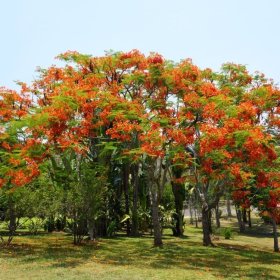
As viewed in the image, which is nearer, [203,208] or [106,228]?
[203,208]

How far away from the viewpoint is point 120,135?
18.6 metres

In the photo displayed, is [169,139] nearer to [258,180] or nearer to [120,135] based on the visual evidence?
[120,135]

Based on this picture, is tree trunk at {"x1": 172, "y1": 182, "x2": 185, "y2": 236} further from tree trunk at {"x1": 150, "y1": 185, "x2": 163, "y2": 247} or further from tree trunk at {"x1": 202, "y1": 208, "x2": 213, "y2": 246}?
tree trunk at {"x1": 150, "y1": 185, "x2": 163, "y2": 247}

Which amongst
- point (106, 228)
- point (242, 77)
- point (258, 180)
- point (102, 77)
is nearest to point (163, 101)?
point (102, 77)

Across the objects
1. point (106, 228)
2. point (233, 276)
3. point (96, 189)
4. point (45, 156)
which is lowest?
point (233, 276)

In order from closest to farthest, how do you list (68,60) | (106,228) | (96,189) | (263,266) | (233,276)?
(233,276)
(263,266)
(96,189)
(68,60)
(106,228)

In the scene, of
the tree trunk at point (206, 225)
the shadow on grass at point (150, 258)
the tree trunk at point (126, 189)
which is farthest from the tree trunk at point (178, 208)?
the shadow on grass at point (150, 258)

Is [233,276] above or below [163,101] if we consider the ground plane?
below

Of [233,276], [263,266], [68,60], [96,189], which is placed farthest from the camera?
[68,60]

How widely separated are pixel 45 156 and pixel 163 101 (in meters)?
7.00

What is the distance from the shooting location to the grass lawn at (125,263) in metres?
13.5

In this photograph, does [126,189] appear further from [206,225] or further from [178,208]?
[206,225]

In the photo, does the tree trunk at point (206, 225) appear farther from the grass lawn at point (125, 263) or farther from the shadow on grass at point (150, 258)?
the grass lawn at point (125, 263)

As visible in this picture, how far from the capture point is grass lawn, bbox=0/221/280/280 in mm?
13461
